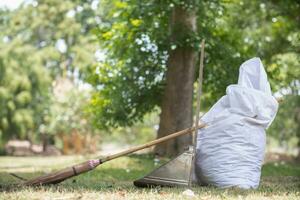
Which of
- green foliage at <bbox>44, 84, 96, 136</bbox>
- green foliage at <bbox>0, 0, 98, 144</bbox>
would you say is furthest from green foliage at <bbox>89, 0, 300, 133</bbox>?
green foliage at <bbox>44, 84, 96, 136</bbox>

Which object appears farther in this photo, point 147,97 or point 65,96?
point 65,96

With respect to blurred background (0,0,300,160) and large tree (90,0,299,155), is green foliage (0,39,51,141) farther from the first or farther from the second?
large tree (90,0,299,155)

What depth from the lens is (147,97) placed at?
10703 millimetres

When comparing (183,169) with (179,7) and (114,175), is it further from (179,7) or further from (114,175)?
(179,7)

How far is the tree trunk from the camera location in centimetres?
991

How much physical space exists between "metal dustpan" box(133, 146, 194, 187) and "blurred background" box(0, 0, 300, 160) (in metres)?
1.49

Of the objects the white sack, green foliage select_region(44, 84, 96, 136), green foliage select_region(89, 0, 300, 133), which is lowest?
green foliage select_region(44, 84, 96, 136)

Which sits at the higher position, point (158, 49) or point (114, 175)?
point (158, 49)

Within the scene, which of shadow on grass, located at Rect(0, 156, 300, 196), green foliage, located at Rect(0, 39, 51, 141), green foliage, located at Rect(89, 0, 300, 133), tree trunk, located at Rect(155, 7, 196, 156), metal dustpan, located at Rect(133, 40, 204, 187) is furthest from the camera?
green foliage, located at Rect(0, 39, 51, 141)

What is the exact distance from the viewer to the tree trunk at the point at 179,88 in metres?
9.91

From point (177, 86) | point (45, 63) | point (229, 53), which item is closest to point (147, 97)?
point (177, 86)

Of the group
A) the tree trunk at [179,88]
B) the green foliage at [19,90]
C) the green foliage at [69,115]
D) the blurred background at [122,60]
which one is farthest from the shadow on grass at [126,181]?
the green foliage at [69,115]

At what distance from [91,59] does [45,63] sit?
2802 millimetres

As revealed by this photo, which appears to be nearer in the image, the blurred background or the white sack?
the white sack
